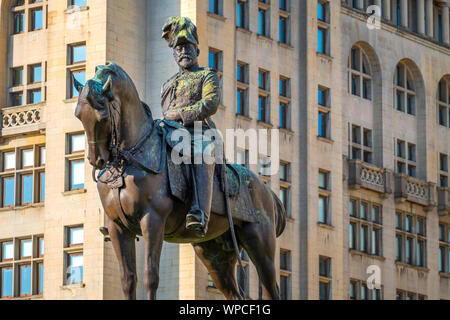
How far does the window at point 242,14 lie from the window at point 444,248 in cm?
1785

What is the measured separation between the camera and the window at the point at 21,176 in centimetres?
5960

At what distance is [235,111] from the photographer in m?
60.1

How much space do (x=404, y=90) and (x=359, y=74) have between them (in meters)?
3.74

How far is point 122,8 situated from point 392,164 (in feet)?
59.5

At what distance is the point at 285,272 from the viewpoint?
205ft

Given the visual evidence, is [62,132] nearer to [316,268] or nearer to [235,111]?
[235,111]

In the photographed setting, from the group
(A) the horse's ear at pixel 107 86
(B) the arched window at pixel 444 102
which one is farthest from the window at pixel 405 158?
(A) the horse's ear at pixel 107 86

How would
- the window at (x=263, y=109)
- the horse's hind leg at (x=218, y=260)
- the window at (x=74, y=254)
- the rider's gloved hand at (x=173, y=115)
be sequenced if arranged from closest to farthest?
the rider's gloved hand at (x=173, y=115) < the horse's hind leg at (x=218, y=260) < the window at (x=74, y=254) < the window at (x=263, y=109)

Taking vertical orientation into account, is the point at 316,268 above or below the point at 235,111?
below

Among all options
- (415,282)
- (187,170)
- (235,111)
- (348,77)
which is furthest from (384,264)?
(187,170)

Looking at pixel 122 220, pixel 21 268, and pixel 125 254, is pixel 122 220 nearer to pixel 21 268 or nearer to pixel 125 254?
pixel 125 254

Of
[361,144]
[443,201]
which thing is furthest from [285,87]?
[443,201]

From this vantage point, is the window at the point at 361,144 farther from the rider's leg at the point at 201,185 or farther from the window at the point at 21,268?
the rider's leg at the point at 201,185
